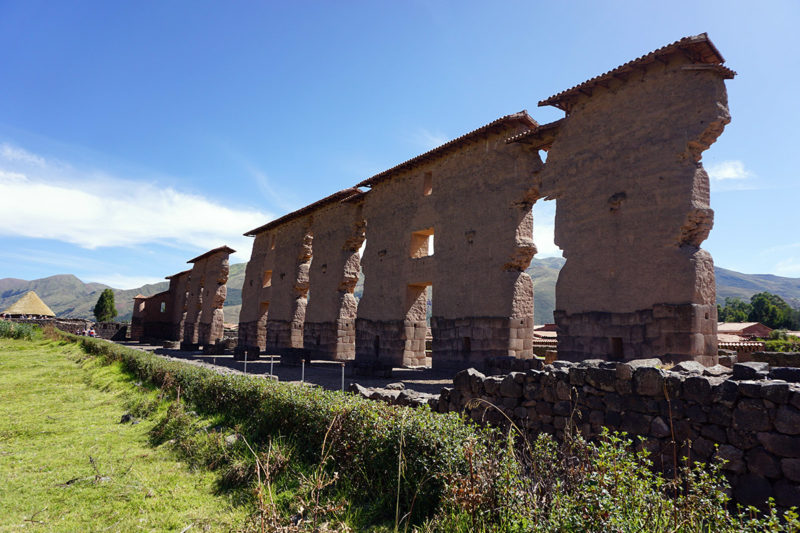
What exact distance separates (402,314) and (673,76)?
12.4 m

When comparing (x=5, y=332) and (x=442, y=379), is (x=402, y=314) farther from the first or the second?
(x=5, y=332)

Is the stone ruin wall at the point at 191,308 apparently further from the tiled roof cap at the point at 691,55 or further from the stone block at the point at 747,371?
the stone block at the point at 747,371

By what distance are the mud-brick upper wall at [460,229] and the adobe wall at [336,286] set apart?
2489mm

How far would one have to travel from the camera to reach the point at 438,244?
17406mm

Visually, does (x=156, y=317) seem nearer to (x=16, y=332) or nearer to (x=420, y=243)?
(x=16, y=332)

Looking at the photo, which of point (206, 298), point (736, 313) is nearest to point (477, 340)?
point (206, 298)

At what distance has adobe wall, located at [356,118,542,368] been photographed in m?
14.6

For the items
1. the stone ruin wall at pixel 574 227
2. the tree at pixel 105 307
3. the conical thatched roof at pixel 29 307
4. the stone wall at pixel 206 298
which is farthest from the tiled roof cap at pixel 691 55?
the tree at pixel 105 307

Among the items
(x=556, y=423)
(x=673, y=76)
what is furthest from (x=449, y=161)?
(x=556, y=423)

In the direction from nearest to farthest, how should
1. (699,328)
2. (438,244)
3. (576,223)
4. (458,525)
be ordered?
(458,525) → (699,328) → (576,223) → (438,244)

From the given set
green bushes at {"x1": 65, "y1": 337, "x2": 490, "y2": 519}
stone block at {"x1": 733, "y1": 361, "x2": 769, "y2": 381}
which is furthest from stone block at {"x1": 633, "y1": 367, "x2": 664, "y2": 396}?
green bushes at {"x1": 65, "y1": 337, "x2": 490, "y2": 519}

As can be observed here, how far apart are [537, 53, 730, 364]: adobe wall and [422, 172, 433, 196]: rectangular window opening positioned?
22.0ft

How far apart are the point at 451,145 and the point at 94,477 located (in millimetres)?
14675

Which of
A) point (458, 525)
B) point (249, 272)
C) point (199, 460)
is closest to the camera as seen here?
point (458, 525)
